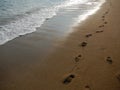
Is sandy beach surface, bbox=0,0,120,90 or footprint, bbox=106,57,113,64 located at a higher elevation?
footprint, bbox=106,57,113,64

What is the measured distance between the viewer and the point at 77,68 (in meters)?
6.01

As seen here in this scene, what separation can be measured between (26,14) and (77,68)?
7200 millimetres

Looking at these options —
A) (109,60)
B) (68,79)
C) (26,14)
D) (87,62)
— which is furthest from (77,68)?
(26,14)

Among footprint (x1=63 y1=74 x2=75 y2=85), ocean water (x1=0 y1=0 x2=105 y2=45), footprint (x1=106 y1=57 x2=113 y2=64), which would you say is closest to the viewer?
footprint (x1=63 y1=74 x2=75 y2=85)

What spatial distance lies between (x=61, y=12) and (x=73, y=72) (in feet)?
23.5

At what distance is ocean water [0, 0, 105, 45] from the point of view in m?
9.56

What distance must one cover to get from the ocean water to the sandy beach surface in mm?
2429

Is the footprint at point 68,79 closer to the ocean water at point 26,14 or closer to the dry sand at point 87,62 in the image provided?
the dry sand at point 87,62

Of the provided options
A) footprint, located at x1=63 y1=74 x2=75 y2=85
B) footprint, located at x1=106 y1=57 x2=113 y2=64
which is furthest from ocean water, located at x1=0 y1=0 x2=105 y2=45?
footprint, located at x1=106 y1=57 x2=113 y2=64

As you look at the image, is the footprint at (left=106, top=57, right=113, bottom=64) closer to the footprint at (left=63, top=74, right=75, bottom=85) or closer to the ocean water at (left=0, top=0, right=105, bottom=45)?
the footprint at (left=63, top=74, right=75, bottom=85)

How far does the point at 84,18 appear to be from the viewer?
10891 mm

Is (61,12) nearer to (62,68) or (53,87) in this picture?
(62,68)

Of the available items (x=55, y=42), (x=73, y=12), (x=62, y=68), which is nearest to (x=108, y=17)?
(x=73, y=12)

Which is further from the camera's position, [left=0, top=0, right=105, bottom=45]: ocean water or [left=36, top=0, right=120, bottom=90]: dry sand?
[left=0, top=0, right=105, bottom=45]: ocean water
